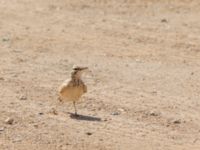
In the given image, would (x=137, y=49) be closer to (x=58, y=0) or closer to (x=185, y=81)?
(x=185, y=81)

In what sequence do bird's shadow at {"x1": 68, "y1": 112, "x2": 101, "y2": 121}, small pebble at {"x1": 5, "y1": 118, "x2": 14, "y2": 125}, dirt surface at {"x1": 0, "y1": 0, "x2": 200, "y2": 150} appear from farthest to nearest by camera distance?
bird's shadow at {"x1": 68, "y1": 112, "x2": 101, "y2": 121}, small pebble at {"x1": 5, "y1": 118, "x2": 14, "y2": 125}, dirt surface at {"x1": 0, "y1": 0, "x2": 200, "y2": 150}

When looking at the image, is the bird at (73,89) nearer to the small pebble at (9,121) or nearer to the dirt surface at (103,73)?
the dirt surface at (103,73)

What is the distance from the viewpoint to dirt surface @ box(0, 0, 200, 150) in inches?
360

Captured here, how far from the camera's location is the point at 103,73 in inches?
468

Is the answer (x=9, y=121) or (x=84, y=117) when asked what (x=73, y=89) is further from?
(x=9, y=121)

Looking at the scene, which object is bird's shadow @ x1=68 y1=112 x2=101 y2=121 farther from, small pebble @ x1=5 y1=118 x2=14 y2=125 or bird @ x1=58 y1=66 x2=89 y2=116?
small pebble @ x1=5 y1=118 x2=14 y2=125

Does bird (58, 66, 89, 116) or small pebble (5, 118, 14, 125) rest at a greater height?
bird (58, 66, 89, 116)

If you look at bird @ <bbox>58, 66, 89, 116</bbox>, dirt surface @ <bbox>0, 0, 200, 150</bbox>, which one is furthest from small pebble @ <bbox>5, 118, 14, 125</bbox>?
bird @ <bbox>58, 66, 89, 116</bbox>

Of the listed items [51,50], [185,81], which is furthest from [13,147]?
[51,50]

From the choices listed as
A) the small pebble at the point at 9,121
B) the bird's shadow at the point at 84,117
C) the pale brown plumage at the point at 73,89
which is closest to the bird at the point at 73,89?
the pale brown plumage at the point at 73,89

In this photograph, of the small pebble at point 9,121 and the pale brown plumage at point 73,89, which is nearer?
the small pebble at point 9,121

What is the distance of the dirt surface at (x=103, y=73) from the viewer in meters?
9.15

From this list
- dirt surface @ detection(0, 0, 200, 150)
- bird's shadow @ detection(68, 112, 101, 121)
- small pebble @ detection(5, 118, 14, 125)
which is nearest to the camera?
dirt surface @ detection(0, 0, 200, 150)

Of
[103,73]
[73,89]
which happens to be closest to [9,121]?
[73,89]
